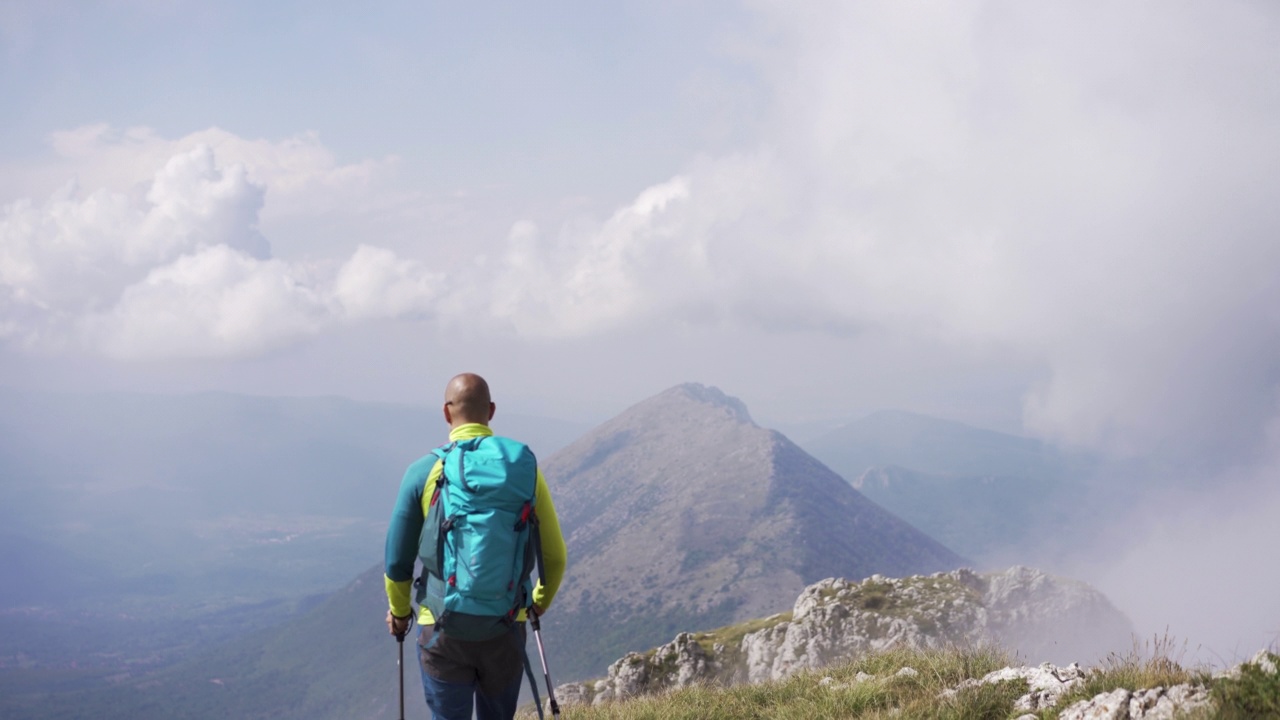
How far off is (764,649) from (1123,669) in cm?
8349

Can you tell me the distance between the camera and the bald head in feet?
26.7

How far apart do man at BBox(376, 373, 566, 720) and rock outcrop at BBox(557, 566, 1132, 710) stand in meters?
48.5

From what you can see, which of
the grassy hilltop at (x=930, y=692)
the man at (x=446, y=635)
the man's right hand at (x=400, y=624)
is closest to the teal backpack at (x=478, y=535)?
the man at (x=446, y=635)

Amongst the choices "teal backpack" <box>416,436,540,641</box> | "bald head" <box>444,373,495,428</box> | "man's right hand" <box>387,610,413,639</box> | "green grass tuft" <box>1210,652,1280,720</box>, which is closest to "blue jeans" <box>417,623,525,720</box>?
"teal backpack" <box>416,436,540,641</box>

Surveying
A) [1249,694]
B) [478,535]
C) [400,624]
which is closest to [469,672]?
[400,624]

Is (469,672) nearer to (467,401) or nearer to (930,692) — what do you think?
(467,401)

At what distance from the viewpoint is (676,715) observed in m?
10.8

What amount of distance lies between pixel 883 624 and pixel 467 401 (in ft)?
282

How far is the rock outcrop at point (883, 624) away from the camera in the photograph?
194 ft

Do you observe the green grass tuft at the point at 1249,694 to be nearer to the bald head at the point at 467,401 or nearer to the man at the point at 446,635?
the man at the point at 446,635

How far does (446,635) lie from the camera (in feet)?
25.4

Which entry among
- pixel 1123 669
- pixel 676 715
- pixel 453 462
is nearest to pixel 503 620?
pixel 453 462

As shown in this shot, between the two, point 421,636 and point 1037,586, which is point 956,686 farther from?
point 1037,586

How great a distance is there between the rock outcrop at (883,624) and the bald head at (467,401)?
162 feet
